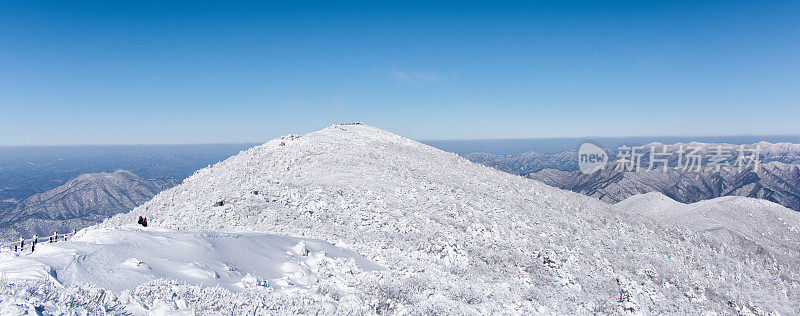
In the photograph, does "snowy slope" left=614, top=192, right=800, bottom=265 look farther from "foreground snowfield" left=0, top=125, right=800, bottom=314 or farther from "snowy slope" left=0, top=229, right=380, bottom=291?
"snowy slope" left=0, top=229, right=380, bottom=291

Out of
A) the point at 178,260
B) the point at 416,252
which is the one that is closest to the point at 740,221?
the point at 416,252

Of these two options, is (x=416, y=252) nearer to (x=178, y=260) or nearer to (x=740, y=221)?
(x=178, y=260)

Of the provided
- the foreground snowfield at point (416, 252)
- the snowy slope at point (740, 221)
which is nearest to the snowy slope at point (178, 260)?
the foreground snowfield at point (416, 252)

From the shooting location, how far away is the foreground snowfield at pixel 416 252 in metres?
9.90

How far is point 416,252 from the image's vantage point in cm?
1812

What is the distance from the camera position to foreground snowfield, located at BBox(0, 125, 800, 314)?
32.5 ft

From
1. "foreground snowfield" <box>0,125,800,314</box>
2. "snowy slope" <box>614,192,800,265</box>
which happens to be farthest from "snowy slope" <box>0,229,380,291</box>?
"snowy slope" <box>614,192,800,265</box>

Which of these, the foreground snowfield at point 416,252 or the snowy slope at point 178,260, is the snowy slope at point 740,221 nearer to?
the foreground snowfield at point 416,252

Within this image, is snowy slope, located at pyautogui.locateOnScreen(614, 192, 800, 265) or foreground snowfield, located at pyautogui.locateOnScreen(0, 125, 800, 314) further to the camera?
snowy slope, located at pyautogui.locateOnScreen(614, 192, 800, 265)

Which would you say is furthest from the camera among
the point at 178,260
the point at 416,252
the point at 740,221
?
the point at 740,221

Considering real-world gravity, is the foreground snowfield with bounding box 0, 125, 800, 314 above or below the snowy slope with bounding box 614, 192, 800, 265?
above

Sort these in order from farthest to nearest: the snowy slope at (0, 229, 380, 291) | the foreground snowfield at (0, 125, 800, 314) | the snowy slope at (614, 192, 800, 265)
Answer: the snowy slope at (614, 192, 800, 265) < the foreground snowfield at (0, 125, 800, 314) < the snowy slope at (0, 229, 380, 291)

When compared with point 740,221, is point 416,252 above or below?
above

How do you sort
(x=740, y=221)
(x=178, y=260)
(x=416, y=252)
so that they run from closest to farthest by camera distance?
(x=178, y=260), (x=416, y=252), (x=740, y=221)
